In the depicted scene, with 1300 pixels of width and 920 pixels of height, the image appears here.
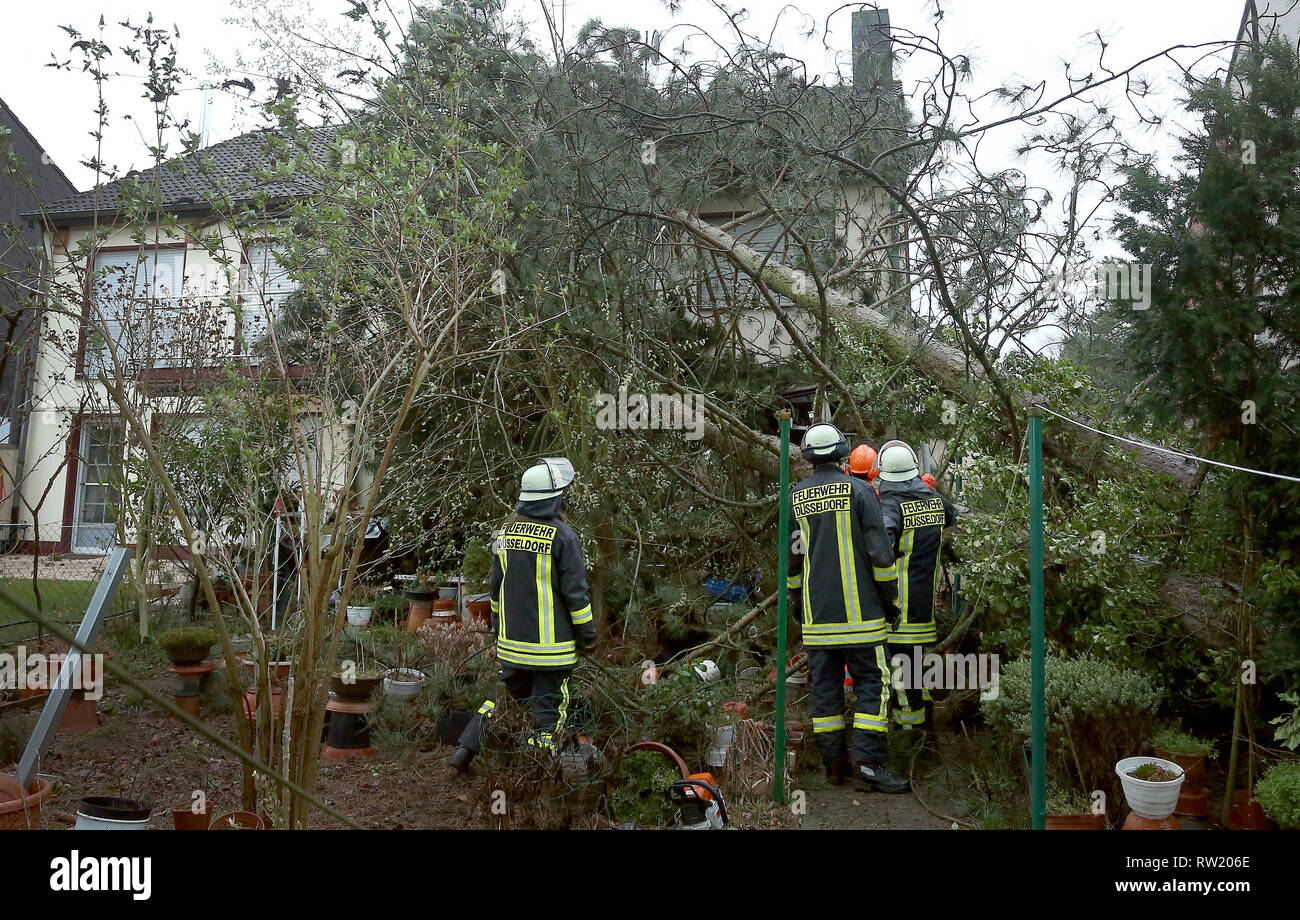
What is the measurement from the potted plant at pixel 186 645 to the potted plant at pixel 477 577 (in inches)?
94.0

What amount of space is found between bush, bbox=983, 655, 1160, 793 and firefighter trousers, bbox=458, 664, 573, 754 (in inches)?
91.6

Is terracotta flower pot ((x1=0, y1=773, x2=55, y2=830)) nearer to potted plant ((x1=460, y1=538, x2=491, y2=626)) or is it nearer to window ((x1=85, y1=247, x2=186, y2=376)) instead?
window ((x1=85, y1=247, x2=186, y2=376))

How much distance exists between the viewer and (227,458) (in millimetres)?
5305

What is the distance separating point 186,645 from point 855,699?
4543 mm

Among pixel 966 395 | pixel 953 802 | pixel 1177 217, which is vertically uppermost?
pixel 1177 217

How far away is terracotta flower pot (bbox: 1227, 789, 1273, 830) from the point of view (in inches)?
157

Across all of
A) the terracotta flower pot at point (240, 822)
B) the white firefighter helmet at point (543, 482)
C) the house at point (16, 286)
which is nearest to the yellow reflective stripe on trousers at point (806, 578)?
the white firefighter helmet at point (543, 482)

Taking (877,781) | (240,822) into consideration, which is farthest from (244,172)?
(877,781)

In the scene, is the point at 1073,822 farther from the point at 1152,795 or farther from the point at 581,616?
the point at 581,616

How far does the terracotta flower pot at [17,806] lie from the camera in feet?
12.5

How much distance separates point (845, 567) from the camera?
503 cm
